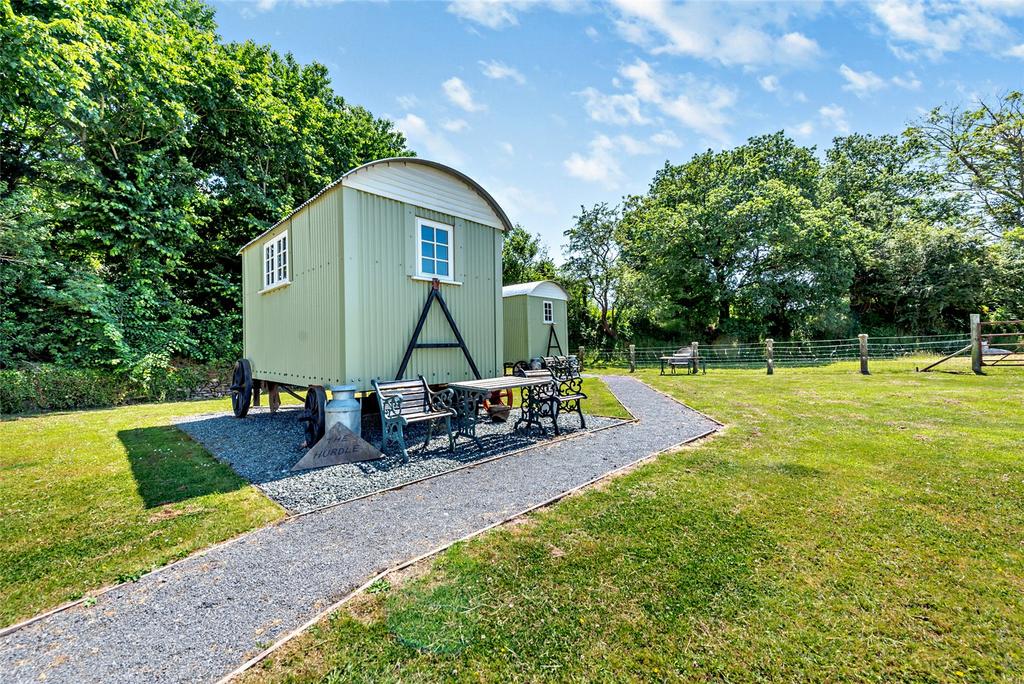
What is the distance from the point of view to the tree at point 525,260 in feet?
90.9

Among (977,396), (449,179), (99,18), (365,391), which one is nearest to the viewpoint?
(365,391)

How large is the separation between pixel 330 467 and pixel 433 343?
2581mm

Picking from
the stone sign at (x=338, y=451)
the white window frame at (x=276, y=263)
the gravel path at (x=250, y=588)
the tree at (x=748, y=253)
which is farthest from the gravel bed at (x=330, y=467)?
the tree at (x=748, y=253)

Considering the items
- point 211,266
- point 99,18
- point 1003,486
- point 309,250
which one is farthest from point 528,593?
point 211,266

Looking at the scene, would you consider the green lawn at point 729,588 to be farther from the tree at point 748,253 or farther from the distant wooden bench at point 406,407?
the tree at point 748,253

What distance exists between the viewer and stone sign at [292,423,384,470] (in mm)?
5148

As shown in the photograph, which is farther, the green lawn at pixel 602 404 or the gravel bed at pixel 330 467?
the green lawn at pixel 602 404

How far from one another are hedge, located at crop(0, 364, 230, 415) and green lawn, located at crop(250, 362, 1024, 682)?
42.6 feet

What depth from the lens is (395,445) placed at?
611 centimetres

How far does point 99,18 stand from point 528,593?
53.6ft

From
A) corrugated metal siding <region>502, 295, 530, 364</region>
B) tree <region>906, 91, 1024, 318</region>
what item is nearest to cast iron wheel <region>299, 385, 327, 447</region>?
corrugated metal siding <region>502, 295, 530, 364</region>

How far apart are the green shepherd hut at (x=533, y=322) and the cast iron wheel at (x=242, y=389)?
372 inches

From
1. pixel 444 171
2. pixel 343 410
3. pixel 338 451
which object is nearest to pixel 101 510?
pixel 338 451

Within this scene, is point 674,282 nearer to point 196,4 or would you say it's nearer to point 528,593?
point 528,593
